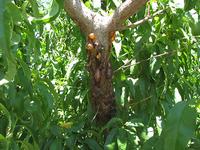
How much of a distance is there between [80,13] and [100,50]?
0.12 meters

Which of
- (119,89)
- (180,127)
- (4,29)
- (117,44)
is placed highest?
(117,44)

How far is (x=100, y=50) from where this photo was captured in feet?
4.39

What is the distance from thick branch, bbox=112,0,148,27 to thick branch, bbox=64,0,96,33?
0.07 metres

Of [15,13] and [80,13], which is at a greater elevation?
[80,13]

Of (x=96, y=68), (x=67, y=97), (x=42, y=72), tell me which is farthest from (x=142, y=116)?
(x=42, y=72)

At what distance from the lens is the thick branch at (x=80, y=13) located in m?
1.30

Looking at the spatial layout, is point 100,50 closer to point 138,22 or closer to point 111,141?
point 138,22

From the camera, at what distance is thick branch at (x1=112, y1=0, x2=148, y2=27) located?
4.17ft

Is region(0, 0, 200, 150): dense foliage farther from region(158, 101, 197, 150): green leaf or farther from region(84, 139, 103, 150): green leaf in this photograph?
region(158, 101, 197, 150): green leaf

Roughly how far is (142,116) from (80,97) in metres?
0.23

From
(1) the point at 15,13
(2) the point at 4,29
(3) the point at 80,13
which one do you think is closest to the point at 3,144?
(1) the point at 15,13

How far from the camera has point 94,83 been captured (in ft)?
4.45

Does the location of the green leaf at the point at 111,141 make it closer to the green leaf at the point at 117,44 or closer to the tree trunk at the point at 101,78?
the tree trunk at the point at 101,78

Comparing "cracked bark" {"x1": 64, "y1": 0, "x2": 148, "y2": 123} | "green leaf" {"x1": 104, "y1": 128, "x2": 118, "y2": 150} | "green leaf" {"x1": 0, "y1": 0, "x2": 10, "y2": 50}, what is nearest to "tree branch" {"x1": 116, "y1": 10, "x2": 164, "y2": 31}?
"cracked bark" {"x1": 64, "y1": 0, "x2": 148, "y2": 123}
